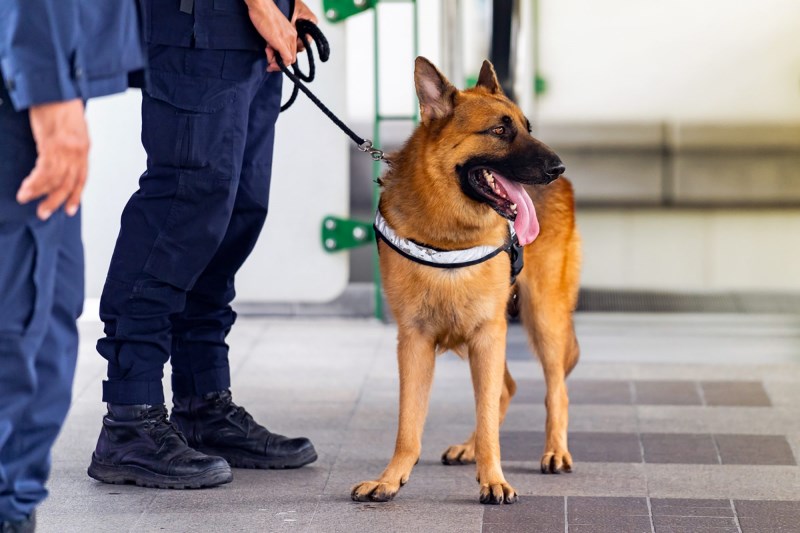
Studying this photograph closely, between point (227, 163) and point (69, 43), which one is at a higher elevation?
point (69, 43)

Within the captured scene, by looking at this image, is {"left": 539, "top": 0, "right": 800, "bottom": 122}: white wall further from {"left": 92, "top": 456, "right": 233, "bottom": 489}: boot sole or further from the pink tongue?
{"left": 92, "top": 456, "right": 233, "bottom": 489}: boot sole

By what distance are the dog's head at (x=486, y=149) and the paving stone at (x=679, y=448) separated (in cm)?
85

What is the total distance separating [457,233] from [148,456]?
102cm

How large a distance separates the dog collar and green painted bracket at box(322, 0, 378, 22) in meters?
1.83

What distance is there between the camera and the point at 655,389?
485 centimetres

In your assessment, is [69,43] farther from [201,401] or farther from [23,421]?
[201,401]

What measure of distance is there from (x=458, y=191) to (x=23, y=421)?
4.85ft

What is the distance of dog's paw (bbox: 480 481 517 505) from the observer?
131 inches

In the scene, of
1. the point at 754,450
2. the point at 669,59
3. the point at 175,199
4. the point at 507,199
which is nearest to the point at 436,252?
the point at 507,199

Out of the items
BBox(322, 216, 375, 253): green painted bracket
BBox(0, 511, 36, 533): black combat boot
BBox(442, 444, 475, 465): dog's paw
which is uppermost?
BBox(322, 216, 375, 253): green painted bracket

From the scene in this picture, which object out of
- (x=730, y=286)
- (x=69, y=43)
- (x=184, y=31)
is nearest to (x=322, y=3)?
(x=184, y=31)

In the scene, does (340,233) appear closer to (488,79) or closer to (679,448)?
(488,79)

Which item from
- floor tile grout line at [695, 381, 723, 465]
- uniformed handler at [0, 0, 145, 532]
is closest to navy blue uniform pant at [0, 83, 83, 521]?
A: uniformed handler at [0, 0, 145, 532]

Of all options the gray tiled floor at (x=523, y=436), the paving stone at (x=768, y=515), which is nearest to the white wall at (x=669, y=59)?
the gray tiled floor at (x=523, y=436)
